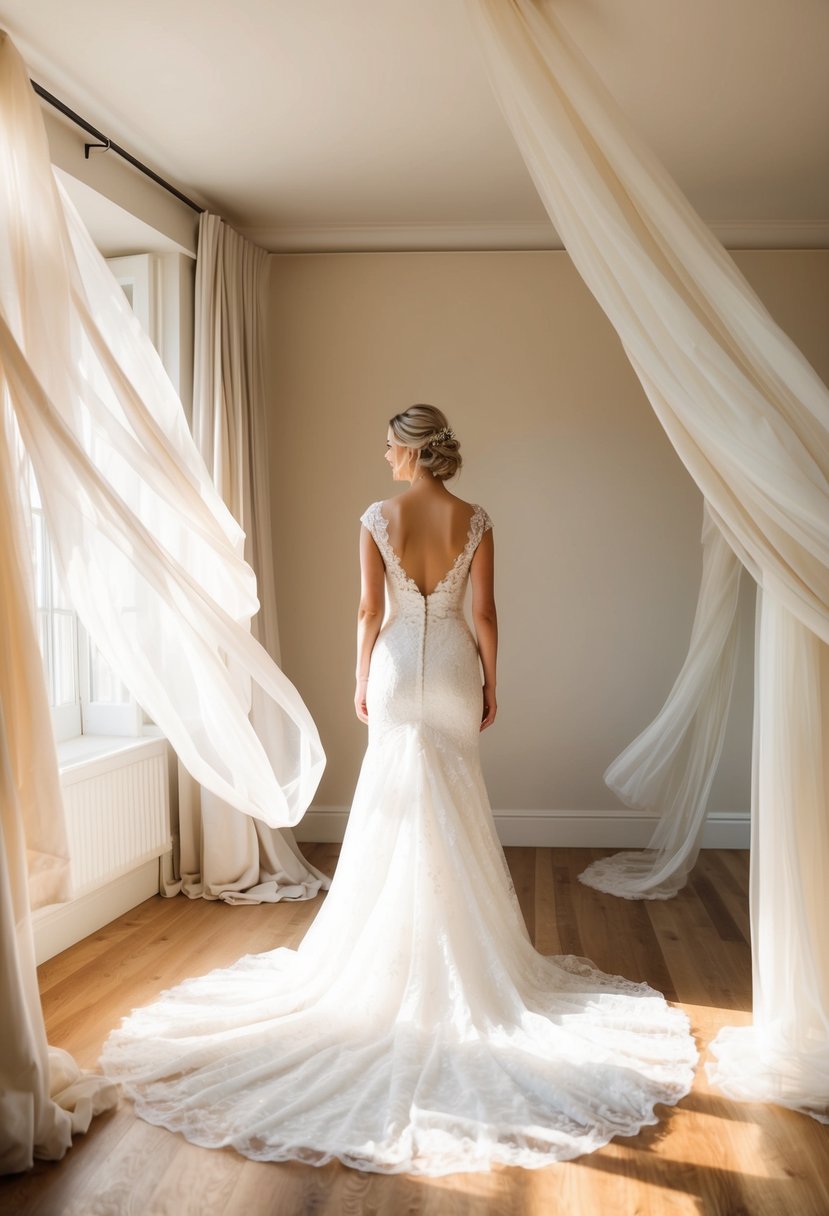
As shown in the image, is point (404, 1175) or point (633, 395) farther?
point (633, 395)

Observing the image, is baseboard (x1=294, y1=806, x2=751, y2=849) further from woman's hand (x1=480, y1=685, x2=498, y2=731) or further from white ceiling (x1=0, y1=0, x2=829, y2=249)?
white ceiling (x1=0, y1=0, x2=829, y2=249)

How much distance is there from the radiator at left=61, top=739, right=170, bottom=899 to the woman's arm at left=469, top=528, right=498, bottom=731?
1.44 m

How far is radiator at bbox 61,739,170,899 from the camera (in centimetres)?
379

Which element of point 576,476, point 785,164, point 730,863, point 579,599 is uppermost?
point 785,164

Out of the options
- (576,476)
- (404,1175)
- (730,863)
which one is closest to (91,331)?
(404,1175)

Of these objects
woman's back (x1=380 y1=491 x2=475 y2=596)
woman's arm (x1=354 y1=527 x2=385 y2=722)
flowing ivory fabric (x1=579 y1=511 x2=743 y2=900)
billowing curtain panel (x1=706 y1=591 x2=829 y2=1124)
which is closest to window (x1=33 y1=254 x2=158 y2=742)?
woman's arm (x1=354 y1=527 x2=385 y2=722)

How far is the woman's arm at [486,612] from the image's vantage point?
3486 mm

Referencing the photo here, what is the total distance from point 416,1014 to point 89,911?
61.4 inches

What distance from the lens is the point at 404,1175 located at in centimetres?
233

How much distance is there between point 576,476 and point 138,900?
2.79m

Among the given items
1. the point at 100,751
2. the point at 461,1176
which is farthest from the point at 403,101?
the point at 461,1176

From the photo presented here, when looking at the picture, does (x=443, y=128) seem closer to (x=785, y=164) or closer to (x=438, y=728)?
(x=785, y=164)

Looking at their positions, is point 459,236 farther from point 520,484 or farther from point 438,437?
point 438,437

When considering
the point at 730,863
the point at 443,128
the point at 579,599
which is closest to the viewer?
the point at 443,128
